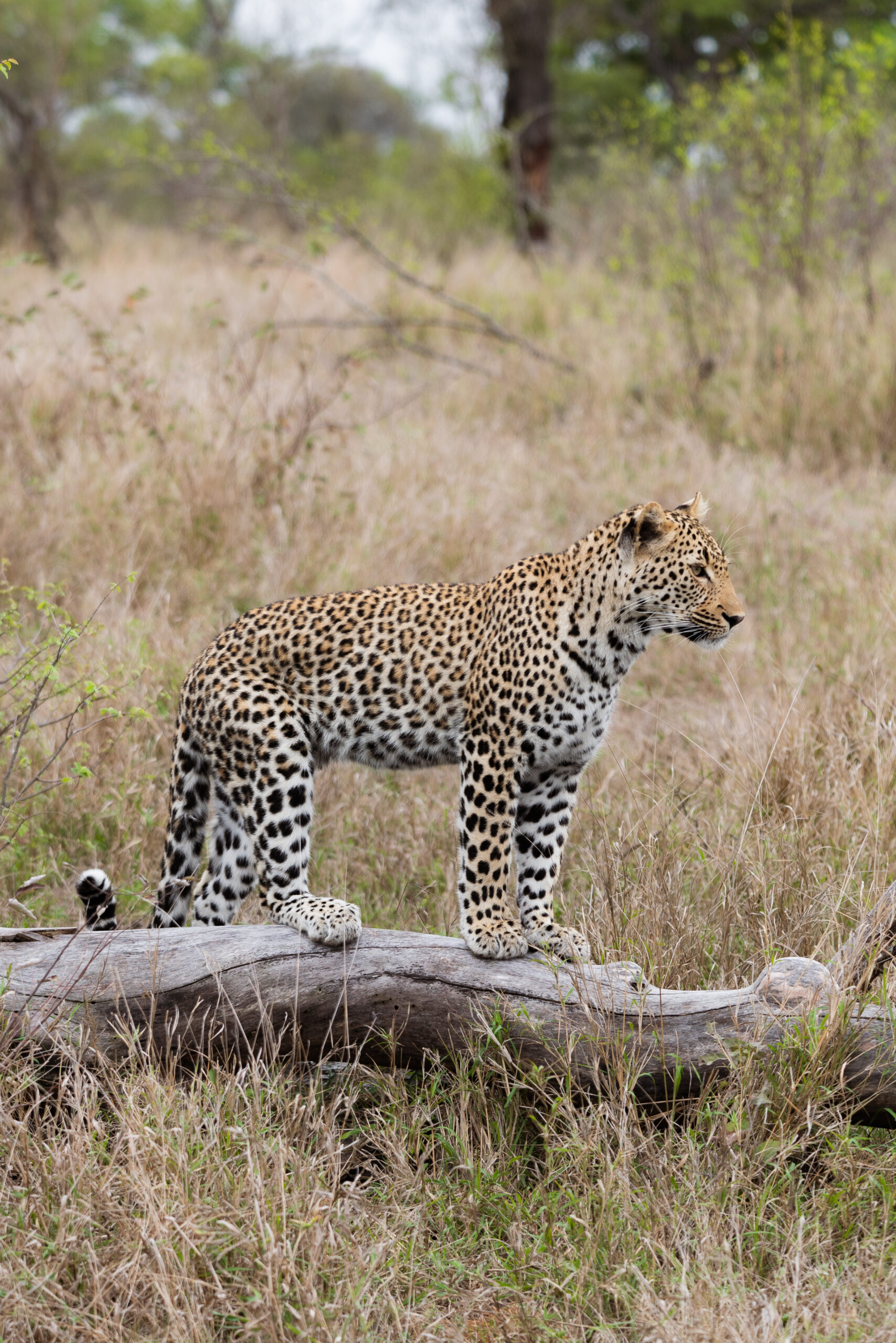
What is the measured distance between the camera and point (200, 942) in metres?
3.73

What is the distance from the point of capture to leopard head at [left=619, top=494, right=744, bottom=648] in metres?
4.08

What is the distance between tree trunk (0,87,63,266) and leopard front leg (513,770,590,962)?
15.1 meters

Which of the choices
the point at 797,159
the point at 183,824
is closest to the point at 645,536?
the point at 183,824

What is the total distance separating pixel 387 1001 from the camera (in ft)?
12.0

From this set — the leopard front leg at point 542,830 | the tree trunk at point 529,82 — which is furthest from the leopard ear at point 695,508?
the tree trunk at point 529,82

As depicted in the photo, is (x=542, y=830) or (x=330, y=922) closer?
(x=330, y=922)

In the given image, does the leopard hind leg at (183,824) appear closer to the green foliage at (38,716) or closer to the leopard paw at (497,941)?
the green foliage at (38,716)

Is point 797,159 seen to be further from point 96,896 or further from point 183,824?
point 96,896

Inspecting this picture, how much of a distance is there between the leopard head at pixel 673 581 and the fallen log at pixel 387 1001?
1063 mm

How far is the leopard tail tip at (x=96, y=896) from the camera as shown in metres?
3.86

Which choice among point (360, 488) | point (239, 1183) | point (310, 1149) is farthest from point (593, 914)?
point (360, 488)

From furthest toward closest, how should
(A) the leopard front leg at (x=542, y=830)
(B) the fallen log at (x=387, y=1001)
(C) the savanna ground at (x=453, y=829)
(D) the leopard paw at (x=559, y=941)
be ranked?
(A) the leopard front leg at (x=542, y=830)
(D) the leopard paw at (x=559, y=941)
(B) the fallen log at (x=387, y=1001)
(C) the savanna ground at (x=453, y=829)

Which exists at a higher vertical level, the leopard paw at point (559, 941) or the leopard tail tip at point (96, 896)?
the leopard tail tip at point (96, 896)

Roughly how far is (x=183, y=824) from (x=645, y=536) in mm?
1818
